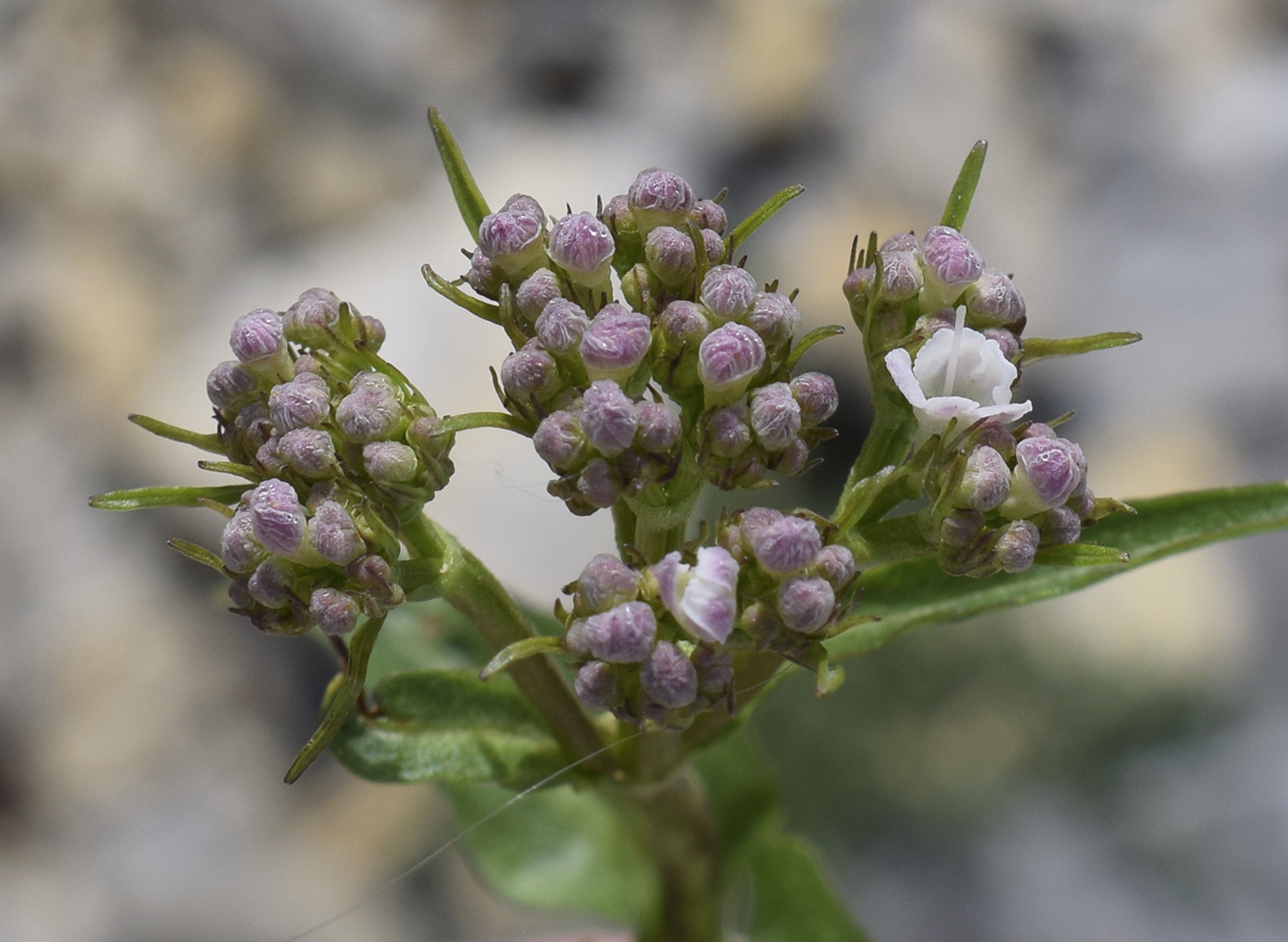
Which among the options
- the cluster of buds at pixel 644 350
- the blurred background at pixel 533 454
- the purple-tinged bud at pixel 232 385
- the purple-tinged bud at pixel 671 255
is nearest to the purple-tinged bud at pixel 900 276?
the cluster of buds at pixel 644 350

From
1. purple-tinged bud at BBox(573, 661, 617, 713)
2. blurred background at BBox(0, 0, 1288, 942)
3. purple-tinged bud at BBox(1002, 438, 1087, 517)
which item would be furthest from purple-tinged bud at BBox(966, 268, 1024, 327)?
blurred background at BBox(0, 0, 1288, 942)

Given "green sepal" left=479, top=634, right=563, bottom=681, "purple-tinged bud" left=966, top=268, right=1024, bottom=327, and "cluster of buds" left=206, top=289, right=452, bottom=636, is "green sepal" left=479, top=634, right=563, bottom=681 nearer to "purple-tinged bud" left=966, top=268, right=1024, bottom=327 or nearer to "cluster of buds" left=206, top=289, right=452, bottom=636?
"cluster of buds" left=206, top=289, right=452, bottom=636

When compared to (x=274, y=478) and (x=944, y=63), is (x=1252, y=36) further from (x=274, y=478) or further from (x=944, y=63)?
(x=274, y=478)

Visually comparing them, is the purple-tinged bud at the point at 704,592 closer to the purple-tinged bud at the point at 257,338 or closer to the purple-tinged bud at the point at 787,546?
the purple-tinged bud at the point at 787,546

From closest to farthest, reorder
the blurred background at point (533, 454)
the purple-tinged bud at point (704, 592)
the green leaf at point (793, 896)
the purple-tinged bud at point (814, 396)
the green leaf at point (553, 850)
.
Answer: the purple-tinged bud at point (704, 592)
the purple-tinged bud at point (814, 396)
the green leaf at point (793, 896)
the green leaf at point (553, 850)
the blurred background at point (533, 454)

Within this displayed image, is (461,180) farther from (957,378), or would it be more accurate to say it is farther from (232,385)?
(957,378)

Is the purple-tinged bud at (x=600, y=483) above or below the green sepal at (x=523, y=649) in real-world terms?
above

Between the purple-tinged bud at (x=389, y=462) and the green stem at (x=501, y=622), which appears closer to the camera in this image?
the purple-tinged bud at (x=389, y=462)
